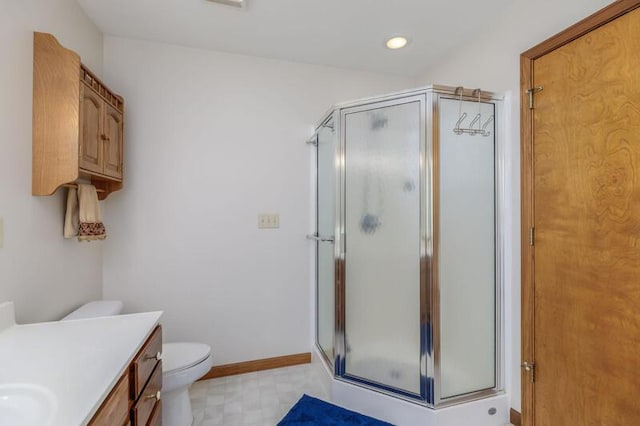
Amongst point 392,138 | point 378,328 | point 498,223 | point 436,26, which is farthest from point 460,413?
point 436,26

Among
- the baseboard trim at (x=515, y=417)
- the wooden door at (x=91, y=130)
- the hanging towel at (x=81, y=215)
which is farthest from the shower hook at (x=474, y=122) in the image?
the hanging towel at (x=81, y=215)

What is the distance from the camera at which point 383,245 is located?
6.01 feet

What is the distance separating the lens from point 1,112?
120cm

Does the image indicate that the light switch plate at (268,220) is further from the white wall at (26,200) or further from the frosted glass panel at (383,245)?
the white wall at (26,200)

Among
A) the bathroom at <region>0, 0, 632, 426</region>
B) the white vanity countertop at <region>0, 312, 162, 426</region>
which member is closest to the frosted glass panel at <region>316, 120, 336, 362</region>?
the bathroom at <region>0, 0, 632, 426</region>

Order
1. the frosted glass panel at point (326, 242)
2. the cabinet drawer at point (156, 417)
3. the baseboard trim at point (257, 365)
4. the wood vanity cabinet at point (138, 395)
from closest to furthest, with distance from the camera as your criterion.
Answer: the wood vanity cabinet at point (138, 395) < the cabinet drawer at point (156, 417) < the frosted glass panel at point (326, 242) < the baseboard trim at point (257, 365)

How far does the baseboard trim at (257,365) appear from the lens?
2264mm

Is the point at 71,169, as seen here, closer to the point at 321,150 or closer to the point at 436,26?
the point at 321,150

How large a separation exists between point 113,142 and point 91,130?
0.29 meters

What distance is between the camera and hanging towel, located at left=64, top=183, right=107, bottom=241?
1.59m

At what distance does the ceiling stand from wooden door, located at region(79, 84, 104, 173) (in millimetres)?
656

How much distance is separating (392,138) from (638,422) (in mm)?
1606

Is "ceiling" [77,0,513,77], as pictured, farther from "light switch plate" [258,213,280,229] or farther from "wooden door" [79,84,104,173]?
"light switch plate" [258,213,280,229]

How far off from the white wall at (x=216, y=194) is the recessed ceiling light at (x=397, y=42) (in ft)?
1.55
